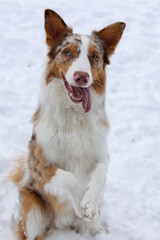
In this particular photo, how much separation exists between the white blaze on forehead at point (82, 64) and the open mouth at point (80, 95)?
19 cm

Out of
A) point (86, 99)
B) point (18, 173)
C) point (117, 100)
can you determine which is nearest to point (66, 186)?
point (86, 99)

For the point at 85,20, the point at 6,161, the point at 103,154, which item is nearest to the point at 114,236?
the point at 103,154

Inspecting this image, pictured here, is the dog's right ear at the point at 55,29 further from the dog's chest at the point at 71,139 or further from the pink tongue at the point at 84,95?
the dog's chest at the point at 71,139

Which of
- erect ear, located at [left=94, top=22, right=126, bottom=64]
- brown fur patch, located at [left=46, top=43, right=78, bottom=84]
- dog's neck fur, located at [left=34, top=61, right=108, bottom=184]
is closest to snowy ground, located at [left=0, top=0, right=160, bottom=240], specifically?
brown fur patch, located at [left=46, top=43, right=78, bottom=84]

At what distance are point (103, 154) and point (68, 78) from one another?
112 cm

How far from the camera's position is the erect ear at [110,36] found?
4371 millimetres

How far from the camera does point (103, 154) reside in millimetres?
4340

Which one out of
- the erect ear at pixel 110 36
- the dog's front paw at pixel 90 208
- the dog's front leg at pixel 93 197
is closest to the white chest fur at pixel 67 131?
the dog's front leg at pixel 93 197

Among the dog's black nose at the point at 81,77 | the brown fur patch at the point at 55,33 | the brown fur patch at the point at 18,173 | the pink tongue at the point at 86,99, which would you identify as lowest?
the brown fur patch at the point at 18,173

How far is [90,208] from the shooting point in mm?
3752

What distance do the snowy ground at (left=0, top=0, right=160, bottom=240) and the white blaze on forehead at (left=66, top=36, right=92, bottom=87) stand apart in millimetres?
748

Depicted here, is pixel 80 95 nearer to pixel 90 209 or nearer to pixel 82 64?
pixel 82 64

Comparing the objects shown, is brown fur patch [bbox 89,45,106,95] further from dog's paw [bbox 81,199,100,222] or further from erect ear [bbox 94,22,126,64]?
dog's paw [bbox 81,199,100,222]

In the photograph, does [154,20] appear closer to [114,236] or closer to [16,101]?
[16,101]
